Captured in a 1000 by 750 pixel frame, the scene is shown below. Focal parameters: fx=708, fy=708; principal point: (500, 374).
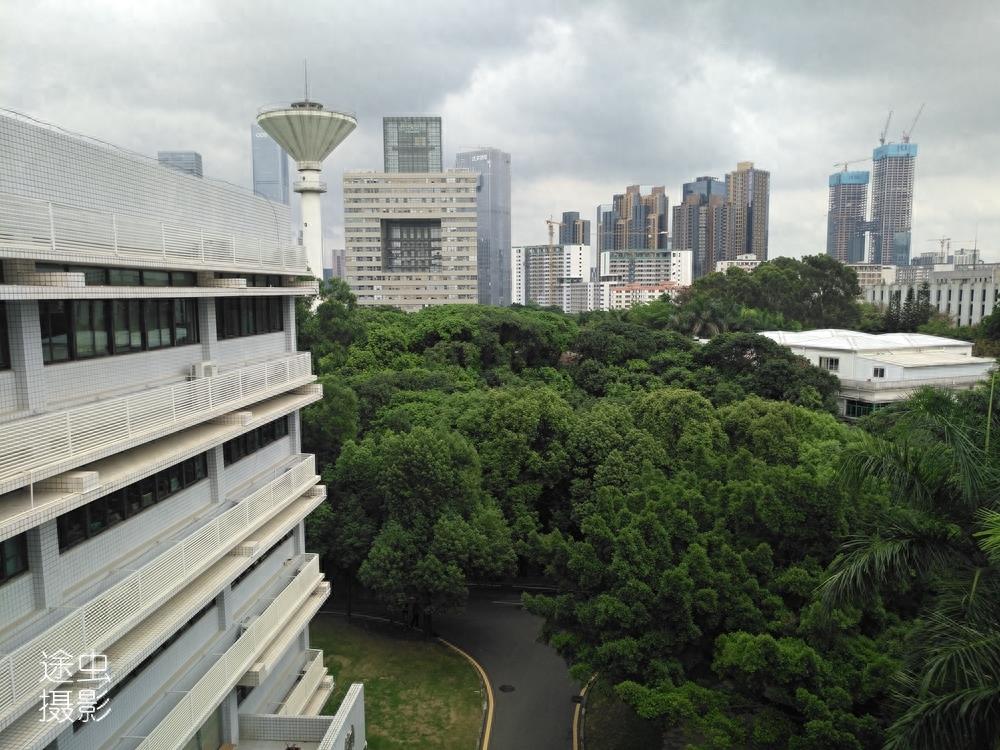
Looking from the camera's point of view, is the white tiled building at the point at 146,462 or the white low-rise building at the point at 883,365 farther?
the white low-rise building at the point at 883,365

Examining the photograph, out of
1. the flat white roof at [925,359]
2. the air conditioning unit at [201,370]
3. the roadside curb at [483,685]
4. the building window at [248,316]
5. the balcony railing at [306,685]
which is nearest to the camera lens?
the air conditioning unit at [201,370]

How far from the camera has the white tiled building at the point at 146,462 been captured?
9953mm

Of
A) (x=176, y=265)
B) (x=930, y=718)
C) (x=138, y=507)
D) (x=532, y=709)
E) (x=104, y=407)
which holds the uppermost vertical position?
(x=176, y=265)

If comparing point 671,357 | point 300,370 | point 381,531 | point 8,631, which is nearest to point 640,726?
point 381,531

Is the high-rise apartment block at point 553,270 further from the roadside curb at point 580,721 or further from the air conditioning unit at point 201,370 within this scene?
the air conditioning unit at point 201,370

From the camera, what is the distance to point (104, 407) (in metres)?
10.7

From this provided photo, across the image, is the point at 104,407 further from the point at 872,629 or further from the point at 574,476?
the point at 574,476

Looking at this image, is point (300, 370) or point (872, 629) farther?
point (300, 370)

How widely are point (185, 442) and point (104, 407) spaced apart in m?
3.04

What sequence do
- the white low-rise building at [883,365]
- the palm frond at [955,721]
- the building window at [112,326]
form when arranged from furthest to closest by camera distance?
the white low-rise building at [883,365] → the building window at [112,326] → the palm frond at [955,721]

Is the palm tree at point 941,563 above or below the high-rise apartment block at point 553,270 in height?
below

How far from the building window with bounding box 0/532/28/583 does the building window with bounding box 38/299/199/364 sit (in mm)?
2723

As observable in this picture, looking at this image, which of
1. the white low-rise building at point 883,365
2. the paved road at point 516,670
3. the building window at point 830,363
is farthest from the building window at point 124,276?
the building window at point 830,363

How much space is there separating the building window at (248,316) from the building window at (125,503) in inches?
125
